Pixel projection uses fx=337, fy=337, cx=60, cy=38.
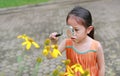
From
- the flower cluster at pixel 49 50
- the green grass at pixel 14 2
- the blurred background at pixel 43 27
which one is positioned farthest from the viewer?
the green grass at pixel 14 2

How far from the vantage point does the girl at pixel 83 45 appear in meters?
2.12

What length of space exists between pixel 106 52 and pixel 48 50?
372 centimetres

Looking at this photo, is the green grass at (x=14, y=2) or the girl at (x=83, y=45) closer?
the girl at (x=83, y=45)

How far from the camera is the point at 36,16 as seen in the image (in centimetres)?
845

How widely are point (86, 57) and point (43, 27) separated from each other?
16.6 feet

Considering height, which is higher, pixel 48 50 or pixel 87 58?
pixel 48 50

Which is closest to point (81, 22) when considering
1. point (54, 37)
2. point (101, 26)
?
point (54, 37)

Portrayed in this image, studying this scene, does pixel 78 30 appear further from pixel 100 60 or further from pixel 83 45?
pixel 100 60

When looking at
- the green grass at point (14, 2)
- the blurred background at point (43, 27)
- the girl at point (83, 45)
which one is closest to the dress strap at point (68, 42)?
the girl at point (83, 45)

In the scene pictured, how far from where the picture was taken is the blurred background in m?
4.96

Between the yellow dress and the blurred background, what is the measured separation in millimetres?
1362

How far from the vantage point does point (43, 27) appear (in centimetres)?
723

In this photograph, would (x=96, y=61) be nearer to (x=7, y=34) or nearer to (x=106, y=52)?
(x=106, y=52)

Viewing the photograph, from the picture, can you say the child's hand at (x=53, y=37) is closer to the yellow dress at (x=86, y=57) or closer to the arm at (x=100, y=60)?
the yellow dress at (x=86, y=57)
